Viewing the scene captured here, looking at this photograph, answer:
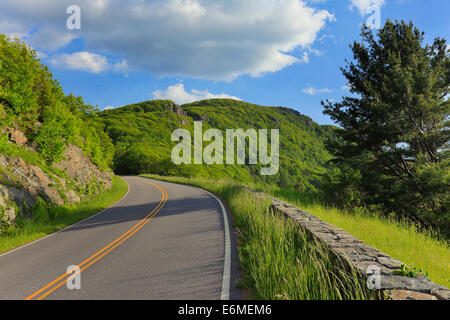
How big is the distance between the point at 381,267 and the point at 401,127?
12.7 m

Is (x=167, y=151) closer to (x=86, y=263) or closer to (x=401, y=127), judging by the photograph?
(x=401, y=127)

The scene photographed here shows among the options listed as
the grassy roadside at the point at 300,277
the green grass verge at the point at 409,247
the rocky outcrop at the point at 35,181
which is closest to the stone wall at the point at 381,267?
the grassy roadside at the point at 300,277

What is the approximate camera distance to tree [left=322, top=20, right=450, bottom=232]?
12078 mm

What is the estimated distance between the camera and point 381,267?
3564 millimetres

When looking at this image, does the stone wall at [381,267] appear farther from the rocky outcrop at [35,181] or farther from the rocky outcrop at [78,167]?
the rocky outcrop at [78,167]

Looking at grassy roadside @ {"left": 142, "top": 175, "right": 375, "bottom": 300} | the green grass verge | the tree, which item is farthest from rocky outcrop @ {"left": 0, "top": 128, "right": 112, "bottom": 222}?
the tree

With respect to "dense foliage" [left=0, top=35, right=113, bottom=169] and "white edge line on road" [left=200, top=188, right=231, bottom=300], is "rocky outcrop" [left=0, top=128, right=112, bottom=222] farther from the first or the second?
"white edge line on road" [left=200, top=188, right=231, bottom=300]

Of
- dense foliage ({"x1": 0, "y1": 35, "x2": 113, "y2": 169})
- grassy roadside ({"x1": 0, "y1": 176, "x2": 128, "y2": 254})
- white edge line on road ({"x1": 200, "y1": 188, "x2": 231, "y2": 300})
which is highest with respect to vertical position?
dense foliage ({"x1": 0, "y1": 35, "x2": 113, "y2": 169})

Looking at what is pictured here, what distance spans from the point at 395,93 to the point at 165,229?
13.6m

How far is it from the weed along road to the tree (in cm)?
980

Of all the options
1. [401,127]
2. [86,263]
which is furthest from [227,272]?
[401,127]

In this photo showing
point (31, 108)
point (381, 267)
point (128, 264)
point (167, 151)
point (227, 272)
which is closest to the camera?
point (381, 267)

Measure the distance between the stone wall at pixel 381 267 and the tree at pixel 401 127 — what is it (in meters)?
9.30
